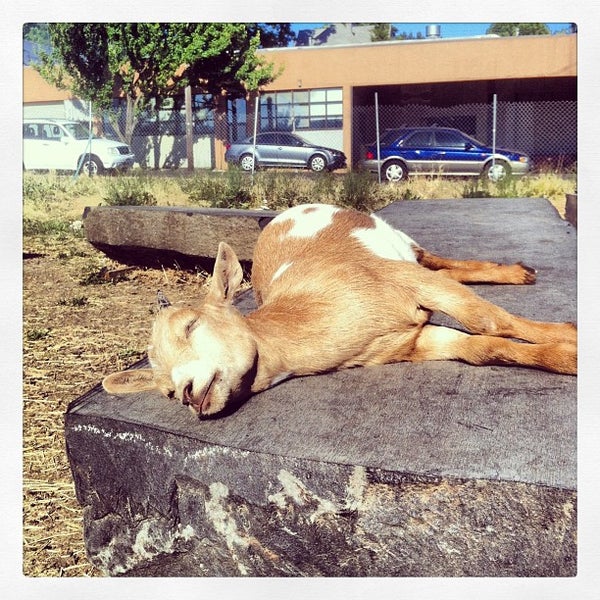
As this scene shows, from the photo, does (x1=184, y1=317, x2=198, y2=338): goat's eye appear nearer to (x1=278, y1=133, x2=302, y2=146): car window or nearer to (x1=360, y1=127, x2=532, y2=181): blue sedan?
(x1=360, y1=127, x2=532, y2=181): blue sedan

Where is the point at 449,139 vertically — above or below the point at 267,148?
above

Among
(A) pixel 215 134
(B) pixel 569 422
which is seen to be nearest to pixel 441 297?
(B) pixel 569 422

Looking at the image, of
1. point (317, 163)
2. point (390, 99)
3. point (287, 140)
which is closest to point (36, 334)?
point (317, 163)

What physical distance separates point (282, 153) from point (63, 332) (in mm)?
9358

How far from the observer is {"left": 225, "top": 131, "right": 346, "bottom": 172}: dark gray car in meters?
13.0

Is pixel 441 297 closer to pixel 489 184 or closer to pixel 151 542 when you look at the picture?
pixel 151 542

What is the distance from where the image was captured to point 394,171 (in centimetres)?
1407

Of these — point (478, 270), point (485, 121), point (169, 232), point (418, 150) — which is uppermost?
point (485, 121)

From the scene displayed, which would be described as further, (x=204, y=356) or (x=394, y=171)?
(x=394, y=171)

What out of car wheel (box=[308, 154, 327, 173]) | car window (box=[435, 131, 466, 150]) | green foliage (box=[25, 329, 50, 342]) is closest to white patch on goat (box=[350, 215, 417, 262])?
green foliage (box=[25, 329, 50, 342])

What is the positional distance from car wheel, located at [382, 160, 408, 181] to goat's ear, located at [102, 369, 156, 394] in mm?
10991

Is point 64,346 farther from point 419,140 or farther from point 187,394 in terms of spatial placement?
point 419,140

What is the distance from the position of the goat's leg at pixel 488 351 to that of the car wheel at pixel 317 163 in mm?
9224

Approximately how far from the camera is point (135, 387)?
2.72 m
